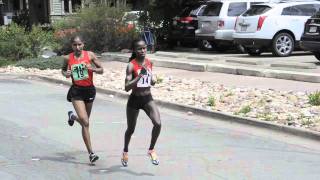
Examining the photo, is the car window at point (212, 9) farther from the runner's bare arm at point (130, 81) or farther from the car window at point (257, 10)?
the runner's bare arm at point (130, 81)

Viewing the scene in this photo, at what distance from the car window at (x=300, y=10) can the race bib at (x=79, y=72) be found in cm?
1262

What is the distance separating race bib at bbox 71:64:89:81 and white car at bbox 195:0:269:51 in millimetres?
14294

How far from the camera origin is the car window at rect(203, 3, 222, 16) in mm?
21984

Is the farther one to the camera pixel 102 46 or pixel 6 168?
pixel 102 46

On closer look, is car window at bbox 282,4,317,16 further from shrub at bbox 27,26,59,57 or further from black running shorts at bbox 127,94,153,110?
black running shorts at bbox 127,94,153,110

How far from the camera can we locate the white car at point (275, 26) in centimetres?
1870

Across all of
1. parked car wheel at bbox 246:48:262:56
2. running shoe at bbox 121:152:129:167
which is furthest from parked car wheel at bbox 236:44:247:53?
running shoe at bbox 121:152:129:167

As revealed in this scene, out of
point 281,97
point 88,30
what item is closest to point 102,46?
point 88,30

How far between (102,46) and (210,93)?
1208 centimetres

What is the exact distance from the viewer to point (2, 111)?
468 inches

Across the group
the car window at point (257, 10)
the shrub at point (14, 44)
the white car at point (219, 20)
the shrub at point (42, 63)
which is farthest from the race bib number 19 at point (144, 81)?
the shrub at point (14, 44)

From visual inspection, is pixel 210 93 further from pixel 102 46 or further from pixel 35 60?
pixel 102 46

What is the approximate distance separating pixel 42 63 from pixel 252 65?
7257 millimetres

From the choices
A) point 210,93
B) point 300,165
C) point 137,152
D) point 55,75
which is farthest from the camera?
point 55,75
